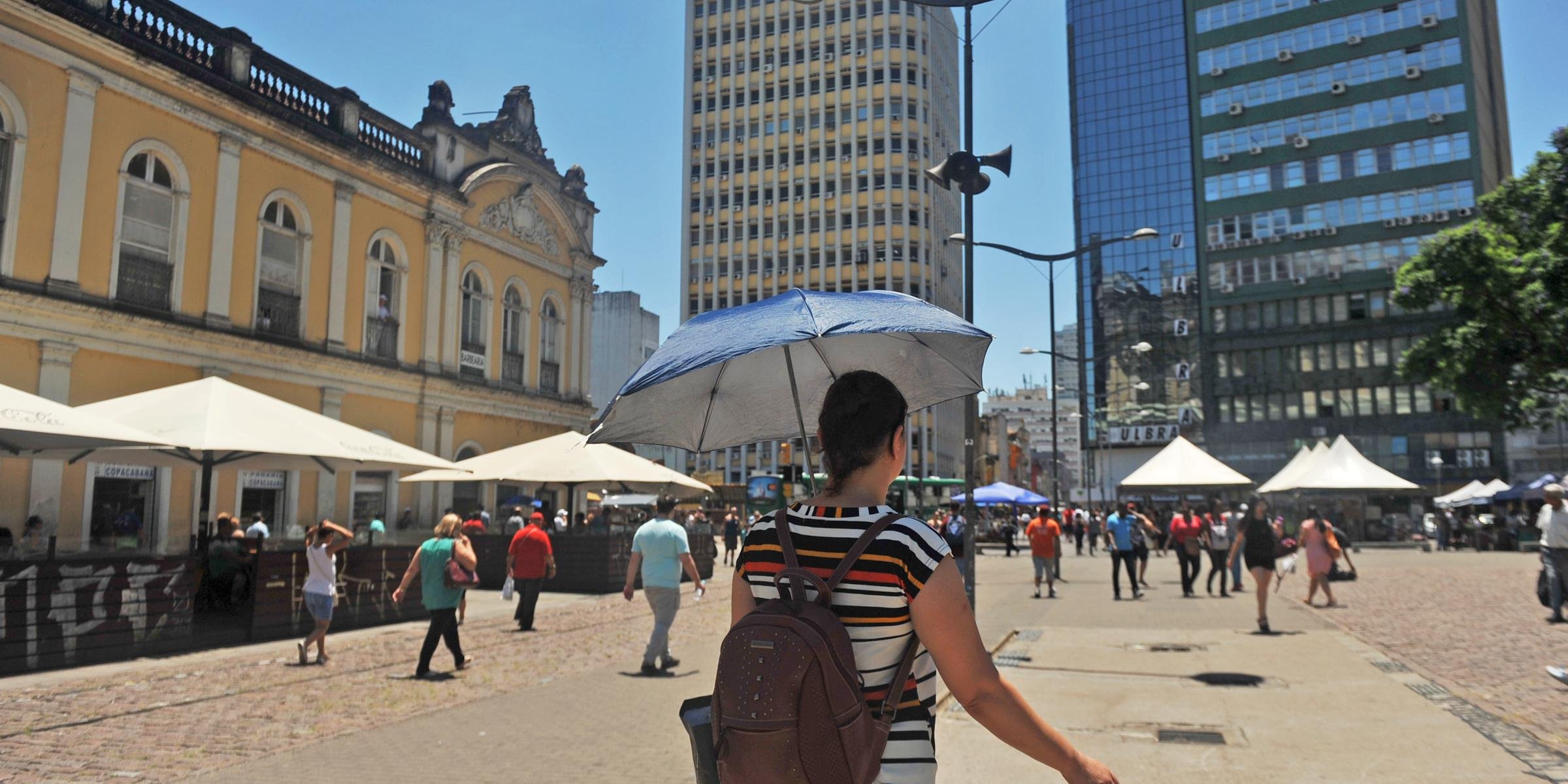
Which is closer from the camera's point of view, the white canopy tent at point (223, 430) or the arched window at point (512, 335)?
the white canopy tent at point (223, 430)

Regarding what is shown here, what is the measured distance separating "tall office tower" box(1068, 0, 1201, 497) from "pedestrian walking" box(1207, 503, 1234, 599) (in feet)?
201

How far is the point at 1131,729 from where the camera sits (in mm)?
7508

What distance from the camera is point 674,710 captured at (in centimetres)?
848

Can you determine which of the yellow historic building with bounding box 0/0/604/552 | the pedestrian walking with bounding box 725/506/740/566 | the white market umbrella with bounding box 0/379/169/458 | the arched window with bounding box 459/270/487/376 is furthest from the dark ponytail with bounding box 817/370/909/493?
the pedestrian walking with bounding box 725/506/740/566

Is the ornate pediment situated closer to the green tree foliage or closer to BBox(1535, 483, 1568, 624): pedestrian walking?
BBox(1535, 483, 1568, 624): pedestrian walking

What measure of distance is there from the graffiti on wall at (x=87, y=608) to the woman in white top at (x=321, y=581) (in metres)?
1.90

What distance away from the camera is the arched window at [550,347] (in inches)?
1310

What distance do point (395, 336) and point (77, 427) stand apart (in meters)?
16.3

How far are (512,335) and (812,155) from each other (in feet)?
194

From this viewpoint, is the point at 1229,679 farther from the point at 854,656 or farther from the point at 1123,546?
the point at 1123,546

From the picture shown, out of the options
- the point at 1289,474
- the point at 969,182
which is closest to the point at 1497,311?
the point at 1289,474

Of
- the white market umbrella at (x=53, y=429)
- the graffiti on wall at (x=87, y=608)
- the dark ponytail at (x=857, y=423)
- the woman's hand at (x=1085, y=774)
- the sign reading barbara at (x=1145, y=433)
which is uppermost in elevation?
the sign reading barbara at (x=1145, y=433)

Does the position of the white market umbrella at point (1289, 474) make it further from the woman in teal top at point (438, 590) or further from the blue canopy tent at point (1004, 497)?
the woman in teal top at point (438, 590)

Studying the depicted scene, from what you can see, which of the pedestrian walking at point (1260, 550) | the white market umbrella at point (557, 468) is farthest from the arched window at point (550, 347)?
the pedestrian walking at point (1260, 550)
